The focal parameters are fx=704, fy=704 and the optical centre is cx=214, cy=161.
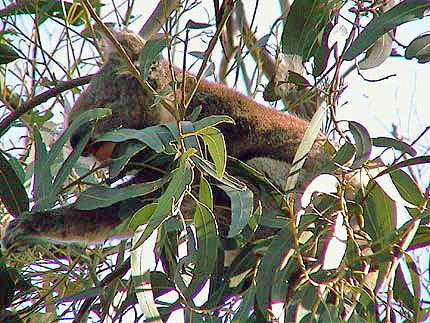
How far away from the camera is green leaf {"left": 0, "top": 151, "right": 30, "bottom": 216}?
7.57ft

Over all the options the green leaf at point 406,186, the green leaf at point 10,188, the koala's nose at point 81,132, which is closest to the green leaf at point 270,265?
the green leaf at point 406,186

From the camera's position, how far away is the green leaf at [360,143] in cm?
185

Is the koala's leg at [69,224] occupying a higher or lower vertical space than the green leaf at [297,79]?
lower

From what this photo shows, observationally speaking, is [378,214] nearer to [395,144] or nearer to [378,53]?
[395,144]

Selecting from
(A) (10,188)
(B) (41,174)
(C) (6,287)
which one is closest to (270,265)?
(B) (41,174)

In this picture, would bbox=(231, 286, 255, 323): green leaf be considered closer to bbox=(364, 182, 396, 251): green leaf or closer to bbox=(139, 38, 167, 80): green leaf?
bbox=(364, 182, 396, 251): green leaf

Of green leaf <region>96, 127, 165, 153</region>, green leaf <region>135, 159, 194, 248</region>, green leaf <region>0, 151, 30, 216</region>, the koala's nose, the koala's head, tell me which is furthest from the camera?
the koala's head

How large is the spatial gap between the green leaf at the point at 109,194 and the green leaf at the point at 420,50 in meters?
0.85

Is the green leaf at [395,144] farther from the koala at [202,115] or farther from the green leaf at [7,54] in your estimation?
the green leaf at [7,54]

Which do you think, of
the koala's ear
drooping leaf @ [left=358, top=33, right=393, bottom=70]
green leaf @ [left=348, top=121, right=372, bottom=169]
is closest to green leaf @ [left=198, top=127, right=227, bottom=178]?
green leaf @ [left=348, top=121, right=372, bottom=169]

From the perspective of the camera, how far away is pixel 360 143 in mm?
1905

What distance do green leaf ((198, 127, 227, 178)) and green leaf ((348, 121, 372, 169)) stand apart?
34 cm

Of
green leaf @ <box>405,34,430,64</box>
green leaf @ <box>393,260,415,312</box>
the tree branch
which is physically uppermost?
the tree branch

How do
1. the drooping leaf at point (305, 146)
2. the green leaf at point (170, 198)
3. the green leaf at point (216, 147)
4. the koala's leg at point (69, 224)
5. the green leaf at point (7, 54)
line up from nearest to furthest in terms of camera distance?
the green leaf at point (170, 198), the green leaf at point (216, 147), the drooping leaf at point (305, 146), the koala's leg at point (69, 224), the green leaf at point (7, 54)
